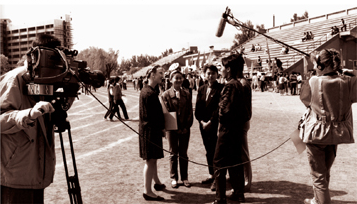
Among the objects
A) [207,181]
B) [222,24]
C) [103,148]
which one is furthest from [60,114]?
[103,148]

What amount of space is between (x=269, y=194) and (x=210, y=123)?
53.4 inches

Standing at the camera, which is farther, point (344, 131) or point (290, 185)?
point (290, 185)

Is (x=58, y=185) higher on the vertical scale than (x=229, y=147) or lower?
lower

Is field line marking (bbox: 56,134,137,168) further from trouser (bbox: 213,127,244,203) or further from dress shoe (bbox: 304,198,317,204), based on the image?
dress shoe (bbox: 304,198,317,204)

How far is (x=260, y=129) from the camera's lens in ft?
35.5

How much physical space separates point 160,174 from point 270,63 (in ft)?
91.4

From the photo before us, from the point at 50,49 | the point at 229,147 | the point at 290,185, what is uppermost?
the point at 50,49

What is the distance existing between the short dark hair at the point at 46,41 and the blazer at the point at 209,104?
9.79ft

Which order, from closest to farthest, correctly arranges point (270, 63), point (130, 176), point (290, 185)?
1. point (290, 185)
2. point (130, 176)
3. point (270, 63)

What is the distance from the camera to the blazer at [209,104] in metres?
5.38

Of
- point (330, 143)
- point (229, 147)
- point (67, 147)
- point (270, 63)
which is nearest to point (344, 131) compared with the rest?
point (330, 143)

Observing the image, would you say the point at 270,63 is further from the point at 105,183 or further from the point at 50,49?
the point at 50,49

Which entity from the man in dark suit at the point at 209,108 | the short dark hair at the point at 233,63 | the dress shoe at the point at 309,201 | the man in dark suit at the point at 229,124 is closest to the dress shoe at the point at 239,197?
the man in dark suit at the point at 229,124

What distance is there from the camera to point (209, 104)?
5.41 metres
